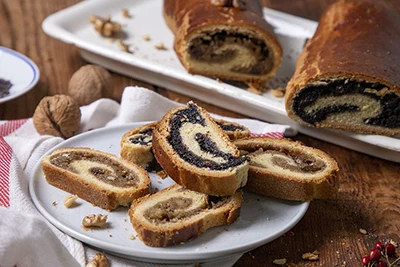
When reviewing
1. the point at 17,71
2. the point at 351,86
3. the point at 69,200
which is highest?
the point at 351,86

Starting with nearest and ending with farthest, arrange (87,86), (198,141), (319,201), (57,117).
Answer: (198,141)
(319,201)
(57,117)
(87,86)

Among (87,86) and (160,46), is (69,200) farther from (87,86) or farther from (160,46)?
(160,46)

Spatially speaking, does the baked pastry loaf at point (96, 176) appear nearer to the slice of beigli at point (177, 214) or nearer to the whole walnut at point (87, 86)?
the slice of beigli at point (177, 214)

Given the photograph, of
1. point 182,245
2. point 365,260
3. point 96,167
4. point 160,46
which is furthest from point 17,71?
point 365,260

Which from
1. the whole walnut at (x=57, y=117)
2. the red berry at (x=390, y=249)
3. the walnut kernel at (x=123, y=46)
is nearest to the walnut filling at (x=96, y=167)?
the whole walnut at (x=57, y=117)

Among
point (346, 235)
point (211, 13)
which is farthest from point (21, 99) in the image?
point (346, 235)

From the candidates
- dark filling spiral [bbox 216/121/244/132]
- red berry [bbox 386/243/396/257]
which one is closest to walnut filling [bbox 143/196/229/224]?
dark filling spiral [bbox 216/121/244/132]
